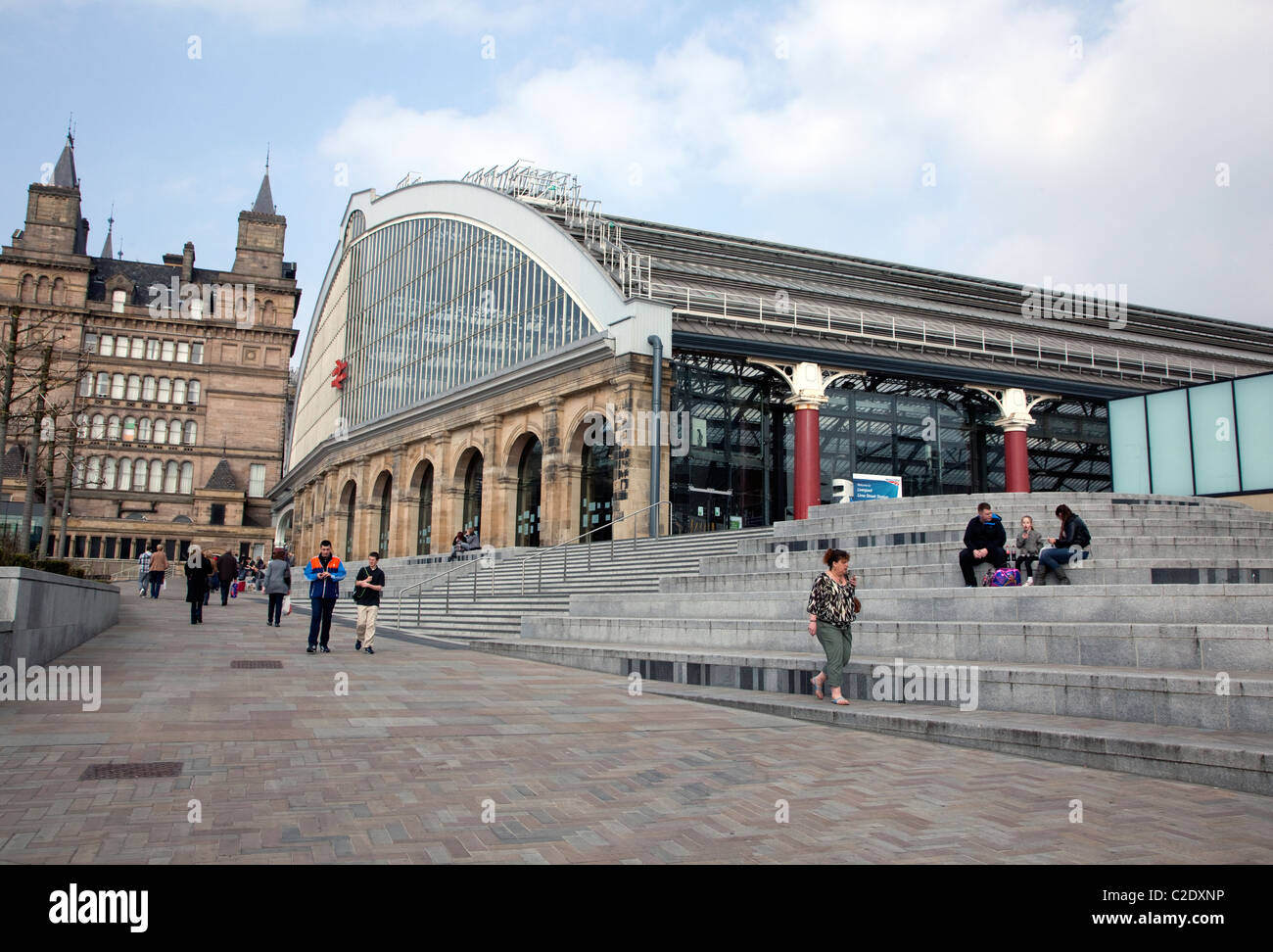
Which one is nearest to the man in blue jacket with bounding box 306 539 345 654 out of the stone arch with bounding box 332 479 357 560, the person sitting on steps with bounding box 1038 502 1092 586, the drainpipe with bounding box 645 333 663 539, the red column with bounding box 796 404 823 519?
the person sitting on steps with bounding box 1038 502 1092 586

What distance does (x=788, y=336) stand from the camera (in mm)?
32250

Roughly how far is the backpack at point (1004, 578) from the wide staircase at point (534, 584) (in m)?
5.93

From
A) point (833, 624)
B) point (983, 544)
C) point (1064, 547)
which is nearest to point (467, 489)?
point (983, 544)

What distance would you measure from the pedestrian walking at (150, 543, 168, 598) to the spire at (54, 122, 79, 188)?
204 feet

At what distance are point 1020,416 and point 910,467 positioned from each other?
14.5 ft

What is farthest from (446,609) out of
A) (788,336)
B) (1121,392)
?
(1121,392)

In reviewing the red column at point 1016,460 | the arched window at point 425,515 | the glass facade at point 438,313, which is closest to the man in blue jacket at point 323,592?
the glass facade at point 438,313

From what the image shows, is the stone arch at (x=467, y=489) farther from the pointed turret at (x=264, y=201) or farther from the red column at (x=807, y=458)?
the pointed turret at (x=264, y=201)

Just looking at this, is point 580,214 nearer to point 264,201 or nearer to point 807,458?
point 807,458

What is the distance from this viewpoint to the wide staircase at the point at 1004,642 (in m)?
7.27

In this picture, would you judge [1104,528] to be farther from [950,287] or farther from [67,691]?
[950,287]

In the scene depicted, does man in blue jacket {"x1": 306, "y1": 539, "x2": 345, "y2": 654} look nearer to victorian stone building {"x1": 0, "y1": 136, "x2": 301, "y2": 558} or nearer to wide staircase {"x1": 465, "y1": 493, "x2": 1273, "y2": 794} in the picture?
wide staircase {"x1": 465, "y1": 493, "x2": 1273, "y2": 794}
